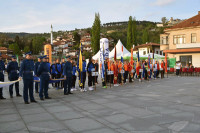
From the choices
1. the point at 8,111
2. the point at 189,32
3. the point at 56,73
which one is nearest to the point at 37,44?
the point at 189,32

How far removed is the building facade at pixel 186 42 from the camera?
35219 millimetres

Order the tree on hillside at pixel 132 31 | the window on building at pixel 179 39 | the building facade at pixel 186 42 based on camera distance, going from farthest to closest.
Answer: the tree on hillside at pixel 132 31, the window on building at pixel 179 39, the building facade at pixel 186 42

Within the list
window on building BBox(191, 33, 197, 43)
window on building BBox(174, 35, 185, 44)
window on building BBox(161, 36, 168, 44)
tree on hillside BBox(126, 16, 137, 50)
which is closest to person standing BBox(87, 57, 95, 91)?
window on building BBox(191, 33, 197, 43)

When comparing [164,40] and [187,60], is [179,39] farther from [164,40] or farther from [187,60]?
[187,60]

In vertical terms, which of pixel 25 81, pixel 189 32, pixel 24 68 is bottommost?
pixel 25 81

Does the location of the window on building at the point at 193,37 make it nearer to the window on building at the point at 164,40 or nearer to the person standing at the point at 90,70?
the window on building at the point at 164,40

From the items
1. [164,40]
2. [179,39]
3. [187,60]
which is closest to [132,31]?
[164,40]

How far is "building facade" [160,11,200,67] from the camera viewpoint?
3522 cm

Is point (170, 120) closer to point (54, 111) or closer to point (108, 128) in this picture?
point (108, 128)

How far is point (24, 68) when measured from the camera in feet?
30.0

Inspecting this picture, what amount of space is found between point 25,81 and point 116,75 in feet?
27.0

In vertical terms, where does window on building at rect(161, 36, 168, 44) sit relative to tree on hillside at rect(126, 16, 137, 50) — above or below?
below

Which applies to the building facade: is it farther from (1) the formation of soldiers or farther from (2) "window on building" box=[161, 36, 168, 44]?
(1) the formation of soldiers

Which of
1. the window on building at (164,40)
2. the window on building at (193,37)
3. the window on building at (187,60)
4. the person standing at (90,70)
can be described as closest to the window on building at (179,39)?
the window on building at (193,37)
